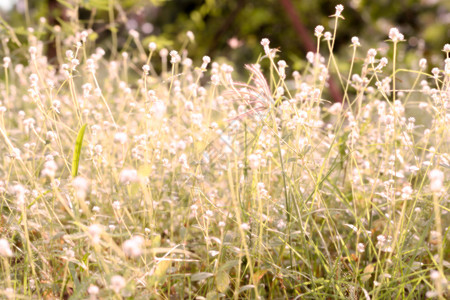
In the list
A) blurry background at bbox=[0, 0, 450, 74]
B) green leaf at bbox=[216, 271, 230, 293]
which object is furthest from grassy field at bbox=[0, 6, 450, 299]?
blurry background at bbox=[0, 0, 450, 74]

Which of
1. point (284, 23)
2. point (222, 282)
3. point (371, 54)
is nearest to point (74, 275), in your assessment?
point (222, 282)

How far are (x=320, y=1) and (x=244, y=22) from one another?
75cm

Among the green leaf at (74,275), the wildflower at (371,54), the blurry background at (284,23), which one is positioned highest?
the blurry background at (284,23)

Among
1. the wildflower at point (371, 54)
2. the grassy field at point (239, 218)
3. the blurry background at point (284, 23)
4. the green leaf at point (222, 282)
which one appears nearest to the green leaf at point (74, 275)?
the grassy field at point (239, 218)

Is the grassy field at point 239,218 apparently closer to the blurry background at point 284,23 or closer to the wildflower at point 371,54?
the wildflower at point 371,54

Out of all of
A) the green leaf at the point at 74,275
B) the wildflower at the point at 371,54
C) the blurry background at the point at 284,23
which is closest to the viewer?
the green leaf at the point at 74,275

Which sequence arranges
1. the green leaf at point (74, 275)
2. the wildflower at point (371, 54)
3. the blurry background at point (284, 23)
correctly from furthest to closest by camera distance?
the blurry background at point (284, 23) → the wildflower at point (371, 54) → the green leaf at point (74, 275)

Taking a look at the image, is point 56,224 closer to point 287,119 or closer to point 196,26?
point 287,119

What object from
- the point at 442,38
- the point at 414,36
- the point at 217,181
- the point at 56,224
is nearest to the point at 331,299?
the point at 217,181

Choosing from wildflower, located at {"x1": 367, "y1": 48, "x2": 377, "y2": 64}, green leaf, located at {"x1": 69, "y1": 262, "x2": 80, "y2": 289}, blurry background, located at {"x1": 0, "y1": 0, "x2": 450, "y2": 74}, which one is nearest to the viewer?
green leaf, located at {"x1": 69, "y1": 262, "x2": 80, "y2": 289}

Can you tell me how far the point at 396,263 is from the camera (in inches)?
39.3

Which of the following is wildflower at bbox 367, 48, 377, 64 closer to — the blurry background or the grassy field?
the grassy field

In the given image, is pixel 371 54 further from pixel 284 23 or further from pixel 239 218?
pixel 284 23

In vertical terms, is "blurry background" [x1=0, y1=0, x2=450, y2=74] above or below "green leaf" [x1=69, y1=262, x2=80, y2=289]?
above
